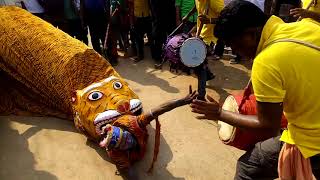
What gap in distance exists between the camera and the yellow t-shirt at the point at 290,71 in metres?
2.02

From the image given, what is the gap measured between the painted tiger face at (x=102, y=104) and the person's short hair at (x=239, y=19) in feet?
7.21

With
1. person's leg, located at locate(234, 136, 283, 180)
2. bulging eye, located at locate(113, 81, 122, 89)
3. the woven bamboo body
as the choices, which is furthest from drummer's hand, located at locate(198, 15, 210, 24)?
person's leg, located at locate(234, 136, 283, 180)

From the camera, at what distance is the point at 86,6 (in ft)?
22.1

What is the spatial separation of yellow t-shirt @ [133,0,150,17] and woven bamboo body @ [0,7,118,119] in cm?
190

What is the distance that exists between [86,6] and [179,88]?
88.3 inches

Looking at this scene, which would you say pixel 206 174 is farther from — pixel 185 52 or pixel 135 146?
pixel 185 52

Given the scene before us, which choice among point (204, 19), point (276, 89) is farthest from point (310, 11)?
point (276, 89)

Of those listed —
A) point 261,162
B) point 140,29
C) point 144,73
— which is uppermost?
point 261,162

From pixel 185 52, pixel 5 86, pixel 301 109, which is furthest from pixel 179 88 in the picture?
pixel 301 109

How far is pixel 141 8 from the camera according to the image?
6949 mm

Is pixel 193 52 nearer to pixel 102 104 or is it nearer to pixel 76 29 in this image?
pixel 102 104

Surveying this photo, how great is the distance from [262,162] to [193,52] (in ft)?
7.74

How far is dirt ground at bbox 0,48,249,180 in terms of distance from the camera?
426cm

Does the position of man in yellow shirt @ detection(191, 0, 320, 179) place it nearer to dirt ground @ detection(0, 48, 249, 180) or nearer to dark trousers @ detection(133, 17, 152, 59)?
dirt ground @ detection(0, 48, 249, 180)
